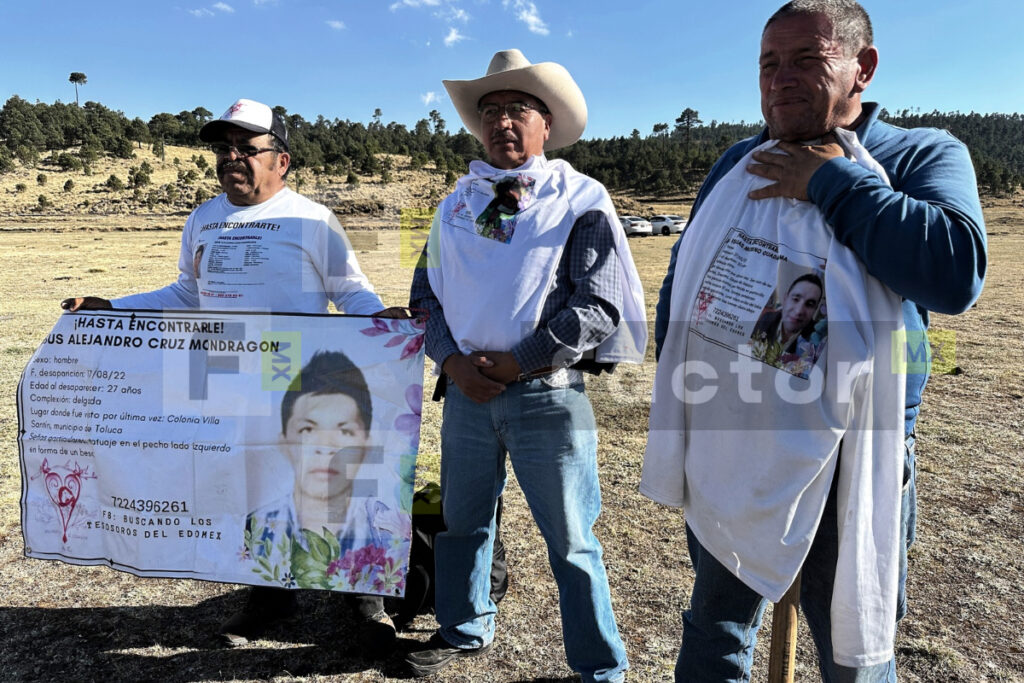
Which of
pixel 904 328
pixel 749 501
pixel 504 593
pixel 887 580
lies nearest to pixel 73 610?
pixel 504 593

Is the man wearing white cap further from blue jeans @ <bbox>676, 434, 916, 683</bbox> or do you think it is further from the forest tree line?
the forest tree line

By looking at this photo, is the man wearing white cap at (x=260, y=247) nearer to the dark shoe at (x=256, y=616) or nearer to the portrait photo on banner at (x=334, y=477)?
the dark shoe at (x=256, y=616)

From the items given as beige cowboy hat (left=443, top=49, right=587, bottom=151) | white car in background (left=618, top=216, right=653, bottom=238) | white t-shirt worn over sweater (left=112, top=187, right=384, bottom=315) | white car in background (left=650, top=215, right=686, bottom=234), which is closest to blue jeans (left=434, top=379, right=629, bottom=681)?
white t-shirt worn over sweater (left=112, top=187, right=384, bottom=315)

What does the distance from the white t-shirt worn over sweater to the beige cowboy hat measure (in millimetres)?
721

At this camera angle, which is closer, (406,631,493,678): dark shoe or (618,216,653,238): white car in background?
(406,631,493,678): dark shoe

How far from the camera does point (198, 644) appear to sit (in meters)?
2.70

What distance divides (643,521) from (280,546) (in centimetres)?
213

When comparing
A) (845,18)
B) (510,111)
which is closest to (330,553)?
(510,111)

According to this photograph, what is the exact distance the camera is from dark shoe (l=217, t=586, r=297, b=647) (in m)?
2.68

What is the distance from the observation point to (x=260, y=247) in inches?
99.0

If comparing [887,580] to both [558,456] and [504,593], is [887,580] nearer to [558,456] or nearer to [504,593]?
[558,456]

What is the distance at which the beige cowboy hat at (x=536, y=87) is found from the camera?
2238 millimetres

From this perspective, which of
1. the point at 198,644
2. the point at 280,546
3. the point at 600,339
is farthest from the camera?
the point at 198,644

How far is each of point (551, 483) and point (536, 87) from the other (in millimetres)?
1305
